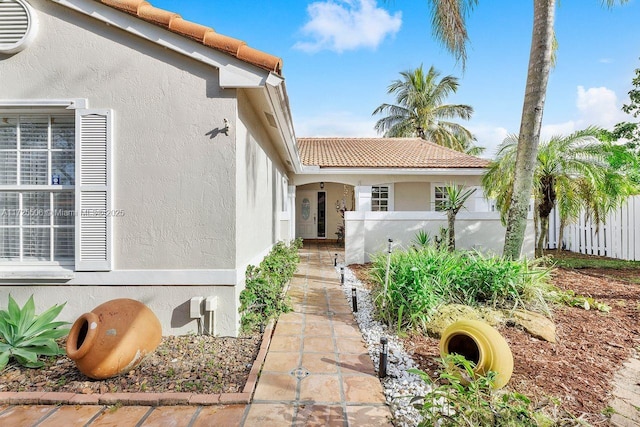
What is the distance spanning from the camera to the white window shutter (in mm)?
4238

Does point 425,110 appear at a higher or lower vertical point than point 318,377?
higher

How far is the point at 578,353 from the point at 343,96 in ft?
47.6

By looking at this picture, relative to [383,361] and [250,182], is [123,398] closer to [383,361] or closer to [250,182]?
[383,361]

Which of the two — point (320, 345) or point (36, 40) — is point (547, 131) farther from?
point (36, 40)

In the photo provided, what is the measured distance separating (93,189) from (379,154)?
13.3 meters

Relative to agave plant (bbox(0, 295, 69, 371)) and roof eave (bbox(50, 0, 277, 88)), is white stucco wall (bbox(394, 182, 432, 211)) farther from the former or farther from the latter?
agave plant (bbox(0, 295, 69, 371))

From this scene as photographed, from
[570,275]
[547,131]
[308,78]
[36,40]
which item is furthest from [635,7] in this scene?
[36,40]

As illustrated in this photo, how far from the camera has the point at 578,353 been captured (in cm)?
416

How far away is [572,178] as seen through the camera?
9.29m

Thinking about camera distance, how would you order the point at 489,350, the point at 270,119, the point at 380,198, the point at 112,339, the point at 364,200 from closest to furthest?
the point at 489,350, the point at 112,339, the point at 270,119, the point at 364,200, the point at 380,198

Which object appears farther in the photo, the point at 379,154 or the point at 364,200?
the point at 379,154

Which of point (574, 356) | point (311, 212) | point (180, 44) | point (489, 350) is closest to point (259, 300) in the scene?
point (489, 350)

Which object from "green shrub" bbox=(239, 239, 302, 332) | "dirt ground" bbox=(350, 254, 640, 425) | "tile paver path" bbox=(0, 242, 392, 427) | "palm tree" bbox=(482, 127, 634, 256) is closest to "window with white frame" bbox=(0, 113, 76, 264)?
"tile paver path" bbox=(0, 242, 392, 427)

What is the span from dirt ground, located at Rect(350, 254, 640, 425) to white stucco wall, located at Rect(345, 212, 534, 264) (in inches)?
151
